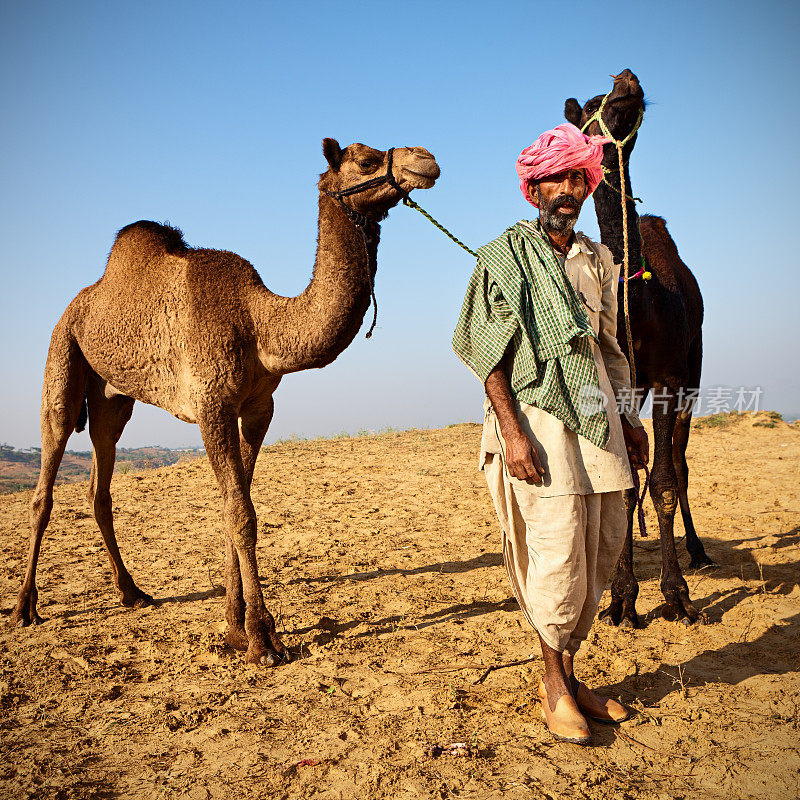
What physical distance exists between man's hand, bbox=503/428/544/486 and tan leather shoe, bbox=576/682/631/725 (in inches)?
45.5

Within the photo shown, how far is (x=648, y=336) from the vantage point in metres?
4.72

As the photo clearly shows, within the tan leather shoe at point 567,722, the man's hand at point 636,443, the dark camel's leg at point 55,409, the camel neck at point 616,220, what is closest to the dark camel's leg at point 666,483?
the camel neck at point 616,220

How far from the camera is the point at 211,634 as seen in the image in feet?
14.9

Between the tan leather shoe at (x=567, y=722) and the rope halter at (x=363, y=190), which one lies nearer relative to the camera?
the tan leather shoe at (x=567, y=722)

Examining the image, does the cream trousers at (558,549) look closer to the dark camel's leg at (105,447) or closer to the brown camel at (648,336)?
the brown camel at (648,336)

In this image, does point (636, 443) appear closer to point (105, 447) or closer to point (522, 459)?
point (522, 459)

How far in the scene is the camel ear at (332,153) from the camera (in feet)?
13.6

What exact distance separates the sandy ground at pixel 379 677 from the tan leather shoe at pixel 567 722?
54 mm

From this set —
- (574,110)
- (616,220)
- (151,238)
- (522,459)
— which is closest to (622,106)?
(574,110)

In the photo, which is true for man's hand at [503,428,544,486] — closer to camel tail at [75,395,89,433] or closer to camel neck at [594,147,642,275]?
camel neck at [594,147,642,275]

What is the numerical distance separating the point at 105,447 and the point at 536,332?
4.27 metres

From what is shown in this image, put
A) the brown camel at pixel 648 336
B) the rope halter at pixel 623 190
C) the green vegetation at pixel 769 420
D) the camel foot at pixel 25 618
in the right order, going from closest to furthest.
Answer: the rope halter at pixel 623 190, the brown camel at pixel 648 336, the camel foot at pixel 25 618, the green vegetation at pixel 769 420

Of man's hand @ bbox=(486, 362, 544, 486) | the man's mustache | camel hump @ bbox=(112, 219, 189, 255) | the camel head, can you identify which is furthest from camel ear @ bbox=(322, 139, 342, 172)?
man's hand @ bbox=(486, 362, 544, 486)

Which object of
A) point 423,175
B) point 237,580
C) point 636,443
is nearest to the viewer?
point 636,443
